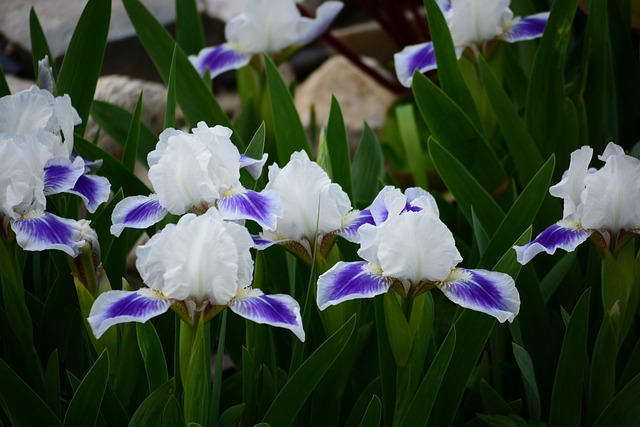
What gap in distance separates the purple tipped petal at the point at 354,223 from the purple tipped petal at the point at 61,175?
24 centimetres

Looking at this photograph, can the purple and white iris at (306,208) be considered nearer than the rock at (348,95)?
Yes

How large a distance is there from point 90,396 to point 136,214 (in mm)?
160

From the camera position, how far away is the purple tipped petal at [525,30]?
1.17m

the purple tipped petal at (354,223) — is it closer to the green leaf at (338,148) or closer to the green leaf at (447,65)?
the green leaf at (338,148)

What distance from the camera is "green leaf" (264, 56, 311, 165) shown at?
39.1 inches

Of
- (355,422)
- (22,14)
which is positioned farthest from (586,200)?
(22,14)

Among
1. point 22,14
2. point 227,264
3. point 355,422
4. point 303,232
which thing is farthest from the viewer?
point 22,14

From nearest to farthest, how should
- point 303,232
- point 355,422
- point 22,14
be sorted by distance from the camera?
point 303,232, point 355,422, point 22,14

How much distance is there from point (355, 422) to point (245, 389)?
0.13 meters

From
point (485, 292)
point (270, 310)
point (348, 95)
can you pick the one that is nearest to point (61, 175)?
point (270, 310)

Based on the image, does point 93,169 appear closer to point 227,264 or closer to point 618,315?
point 227,264

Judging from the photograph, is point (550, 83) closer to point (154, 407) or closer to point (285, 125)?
point (285, 125)

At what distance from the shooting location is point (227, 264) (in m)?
0.65

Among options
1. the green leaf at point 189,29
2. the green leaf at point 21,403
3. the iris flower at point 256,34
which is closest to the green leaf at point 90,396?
the green leaf at point 21,403
